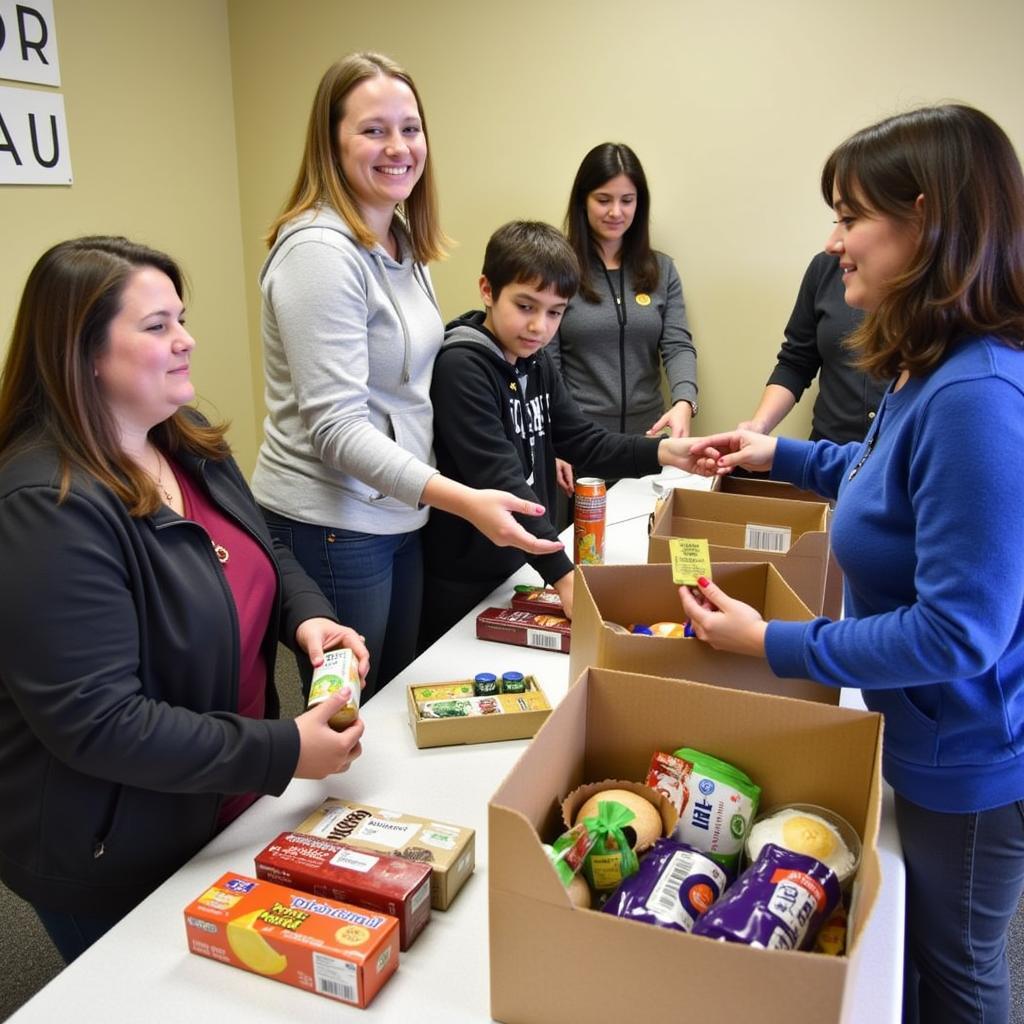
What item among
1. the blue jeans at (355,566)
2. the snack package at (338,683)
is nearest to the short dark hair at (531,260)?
the blue jeans at (355,566)

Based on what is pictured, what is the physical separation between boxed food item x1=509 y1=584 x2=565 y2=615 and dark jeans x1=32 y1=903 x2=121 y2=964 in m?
0.82

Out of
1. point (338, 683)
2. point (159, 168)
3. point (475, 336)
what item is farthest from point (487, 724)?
point (159, 168)

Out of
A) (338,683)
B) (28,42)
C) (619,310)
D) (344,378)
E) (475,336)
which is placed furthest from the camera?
(619,310)

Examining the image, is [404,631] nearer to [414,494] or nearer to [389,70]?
[414,494]

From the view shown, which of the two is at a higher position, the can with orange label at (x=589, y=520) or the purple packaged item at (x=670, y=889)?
the can with orange label at (x=589, y=520)

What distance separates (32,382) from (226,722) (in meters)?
0.47

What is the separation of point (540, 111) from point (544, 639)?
248 centimetres

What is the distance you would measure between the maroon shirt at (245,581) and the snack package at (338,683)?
132mm

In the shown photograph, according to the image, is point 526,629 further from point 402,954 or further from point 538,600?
point 402,954

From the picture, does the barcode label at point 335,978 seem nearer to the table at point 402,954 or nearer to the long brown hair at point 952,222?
the table at point 402,954

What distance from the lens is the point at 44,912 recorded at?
107 centimetres

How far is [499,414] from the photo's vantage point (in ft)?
5.76

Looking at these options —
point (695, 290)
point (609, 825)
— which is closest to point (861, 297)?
point (609, 825)

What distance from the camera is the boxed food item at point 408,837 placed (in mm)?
954
